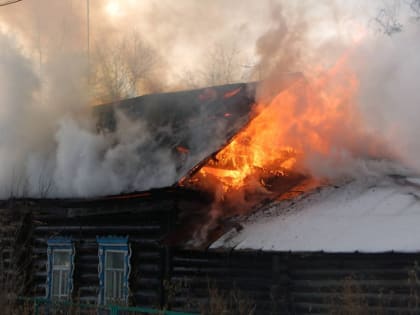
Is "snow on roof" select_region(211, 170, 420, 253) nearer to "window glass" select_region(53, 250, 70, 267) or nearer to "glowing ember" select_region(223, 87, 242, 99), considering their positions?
"glowing ember" select_region(223, 87, 242, 99)

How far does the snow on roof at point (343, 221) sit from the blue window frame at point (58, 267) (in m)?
4.78

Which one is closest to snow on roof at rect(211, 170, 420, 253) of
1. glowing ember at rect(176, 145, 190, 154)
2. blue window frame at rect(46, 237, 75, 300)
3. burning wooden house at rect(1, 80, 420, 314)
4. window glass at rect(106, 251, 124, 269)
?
burning wooden house at rect(1, 80, 420, 314)

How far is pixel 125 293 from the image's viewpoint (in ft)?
42.9

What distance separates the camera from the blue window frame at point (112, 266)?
13383 mm

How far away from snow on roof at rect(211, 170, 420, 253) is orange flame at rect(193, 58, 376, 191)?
4.13ft

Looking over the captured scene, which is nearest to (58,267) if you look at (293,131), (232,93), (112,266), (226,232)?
(112,266)

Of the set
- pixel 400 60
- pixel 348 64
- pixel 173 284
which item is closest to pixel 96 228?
pixel 173 284

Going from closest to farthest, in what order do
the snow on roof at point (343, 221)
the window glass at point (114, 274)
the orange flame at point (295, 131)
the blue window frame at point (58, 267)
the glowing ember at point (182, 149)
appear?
1. the snow on roof at point (343, 221)
2. the glowing ember at point (182, 149)
3. the orange flame at point (295, 131)
4. the window glass at point (114, 274)
5. the blue window frame at point (58, 267)

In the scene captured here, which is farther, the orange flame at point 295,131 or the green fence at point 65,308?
the orange flame at point 295,131

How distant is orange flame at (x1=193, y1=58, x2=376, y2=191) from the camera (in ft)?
43.7

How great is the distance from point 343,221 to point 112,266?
565cm

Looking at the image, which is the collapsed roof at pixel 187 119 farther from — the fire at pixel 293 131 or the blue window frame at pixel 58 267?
the blue window frame at pixel 58 267

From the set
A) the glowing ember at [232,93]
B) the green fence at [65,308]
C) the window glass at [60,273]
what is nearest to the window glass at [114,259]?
the window glass at [60,273]

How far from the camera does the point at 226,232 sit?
39.7 ft
